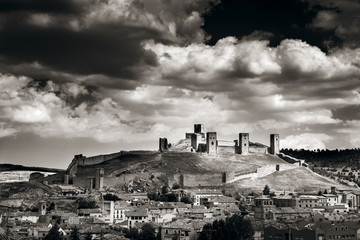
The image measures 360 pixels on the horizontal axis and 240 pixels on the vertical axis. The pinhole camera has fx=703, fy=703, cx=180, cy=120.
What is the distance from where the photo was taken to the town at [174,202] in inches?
2953

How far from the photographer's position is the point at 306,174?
440ft

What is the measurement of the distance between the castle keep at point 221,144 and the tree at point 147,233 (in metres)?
65.8

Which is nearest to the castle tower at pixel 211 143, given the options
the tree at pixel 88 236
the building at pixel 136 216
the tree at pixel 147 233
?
the building at pixel 136 216

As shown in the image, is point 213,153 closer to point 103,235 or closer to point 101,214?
point 101,214

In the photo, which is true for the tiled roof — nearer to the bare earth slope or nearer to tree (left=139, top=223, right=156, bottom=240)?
tree (left=139, top=223, right=156, bottom=240)

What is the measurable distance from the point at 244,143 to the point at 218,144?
5662mm

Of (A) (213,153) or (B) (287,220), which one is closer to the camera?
(B) (287,220)

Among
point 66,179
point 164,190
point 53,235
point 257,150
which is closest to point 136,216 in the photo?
point 53,235

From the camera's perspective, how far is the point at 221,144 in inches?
5787

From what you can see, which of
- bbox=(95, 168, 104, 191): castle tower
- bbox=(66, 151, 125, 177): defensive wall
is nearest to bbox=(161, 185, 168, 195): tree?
bbox=(95, 168, 104, 191): castle tower

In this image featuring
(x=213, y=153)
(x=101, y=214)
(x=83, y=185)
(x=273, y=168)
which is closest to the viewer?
(x=101, y=214)

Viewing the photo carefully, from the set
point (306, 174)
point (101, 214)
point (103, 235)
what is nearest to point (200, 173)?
point (306, 174)

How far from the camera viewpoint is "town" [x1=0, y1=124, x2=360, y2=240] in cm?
7500

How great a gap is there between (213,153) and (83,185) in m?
30.9
